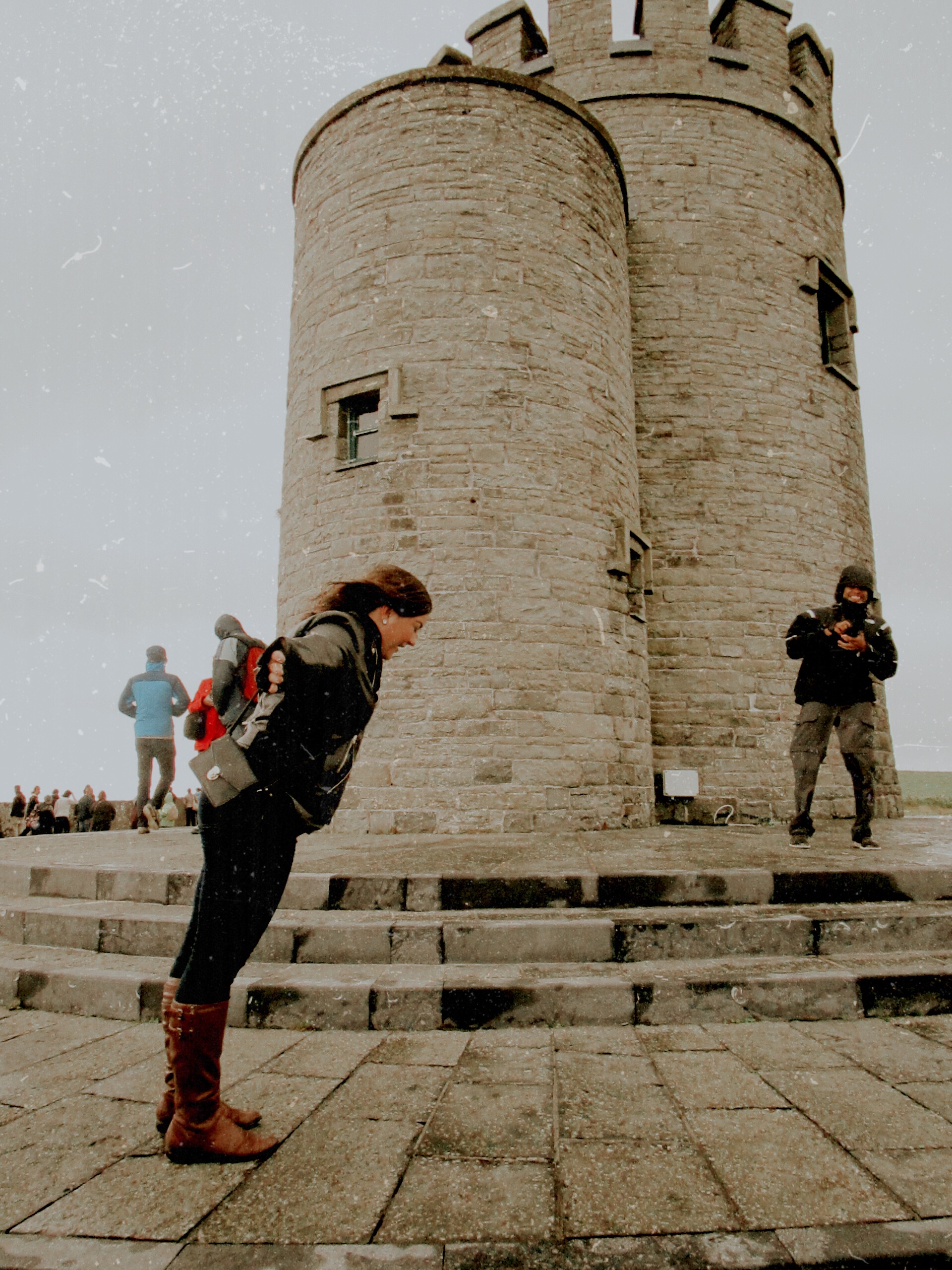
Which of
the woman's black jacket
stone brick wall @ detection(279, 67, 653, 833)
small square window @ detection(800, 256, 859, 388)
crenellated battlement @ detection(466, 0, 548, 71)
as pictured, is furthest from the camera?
small square window @ detection(800, 256, 859, 388)

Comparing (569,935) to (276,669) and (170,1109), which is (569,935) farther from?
(276,669)

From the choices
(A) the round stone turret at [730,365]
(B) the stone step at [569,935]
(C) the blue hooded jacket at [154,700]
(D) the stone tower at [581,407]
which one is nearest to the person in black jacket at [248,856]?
(B) the stone step at [569,935]

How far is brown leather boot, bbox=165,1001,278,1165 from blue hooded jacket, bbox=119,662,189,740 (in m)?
5.66

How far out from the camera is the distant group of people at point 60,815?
15797 millimetres

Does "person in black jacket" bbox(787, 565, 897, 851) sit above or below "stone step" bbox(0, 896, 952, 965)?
above

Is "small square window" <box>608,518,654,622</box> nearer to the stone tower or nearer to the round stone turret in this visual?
the stone tower

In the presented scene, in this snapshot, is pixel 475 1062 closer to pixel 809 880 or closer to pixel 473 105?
pixel 809 880

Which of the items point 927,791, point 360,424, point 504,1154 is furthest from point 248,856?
point 927,791

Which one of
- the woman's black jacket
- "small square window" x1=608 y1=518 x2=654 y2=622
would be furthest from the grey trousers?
the woman's black jacket

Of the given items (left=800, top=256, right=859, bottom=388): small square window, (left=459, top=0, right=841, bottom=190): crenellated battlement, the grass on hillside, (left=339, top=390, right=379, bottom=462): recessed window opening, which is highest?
(left=459, top=0, right=841, bottom=190): crenellated battlement

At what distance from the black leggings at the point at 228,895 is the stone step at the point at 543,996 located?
1.17 m

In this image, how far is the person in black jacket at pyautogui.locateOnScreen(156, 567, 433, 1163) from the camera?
2070 millimetres

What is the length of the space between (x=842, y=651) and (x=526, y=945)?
10.6ft

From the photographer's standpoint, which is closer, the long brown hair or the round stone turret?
the long brown hair
